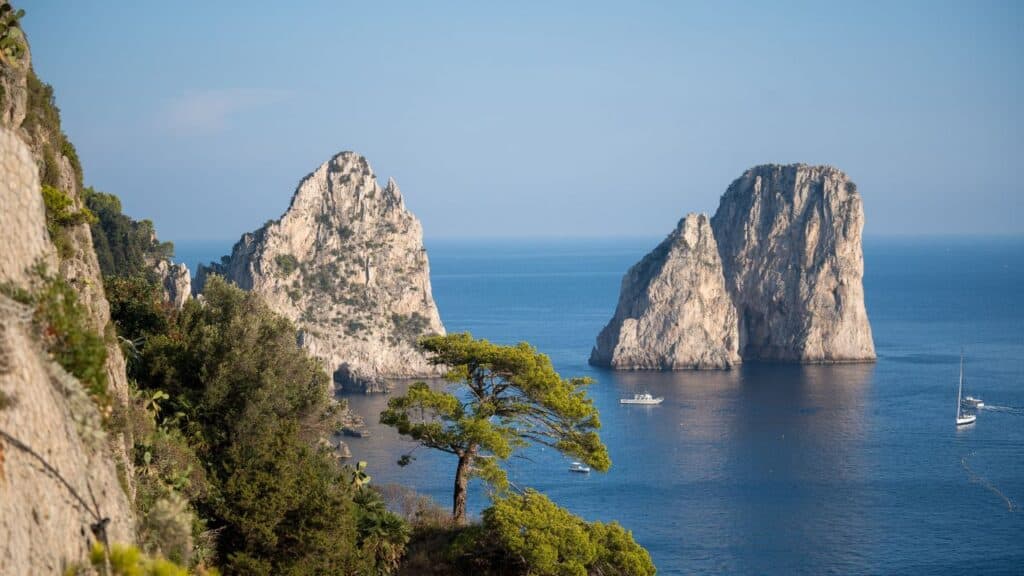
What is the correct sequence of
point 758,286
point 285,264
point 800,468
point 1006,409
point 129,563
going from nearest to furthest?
1. point 129,563
2. point 800,468
3. point 1006,409
4. point 285,264
5. point 758,286

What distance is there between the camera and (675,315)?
114875mm

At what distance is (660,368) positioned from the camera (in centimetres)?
11281

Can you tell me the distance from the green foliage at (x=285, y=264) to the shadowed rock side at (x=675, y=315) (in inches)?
1266

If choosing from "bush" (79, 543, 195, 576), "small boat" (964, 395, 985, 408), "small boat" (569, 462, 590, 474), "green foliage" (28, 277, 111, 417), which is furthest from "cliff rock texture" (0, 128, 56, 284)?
"small boat" (964, 395, 985, 408)

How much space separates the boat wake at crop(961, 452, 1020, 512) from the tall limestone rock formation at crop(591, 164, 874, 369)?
46.2 metres

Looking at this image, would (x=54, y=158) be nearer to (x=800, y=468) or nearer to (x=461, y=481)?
(x=461, y=481)

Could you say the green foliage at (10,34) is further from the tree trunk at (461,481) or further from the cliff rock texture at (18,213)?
the tree trunk at (461,481)

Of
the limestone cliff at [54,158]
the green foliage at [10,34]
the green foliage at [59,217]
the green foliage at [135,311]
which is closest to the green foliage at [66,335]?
the limestone cliff at [54,158]

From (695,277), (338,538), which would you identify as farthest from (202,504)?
(695,277)

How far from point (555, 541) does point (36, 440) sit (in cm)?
1377

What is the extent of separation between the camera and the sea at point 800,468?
2036 inches

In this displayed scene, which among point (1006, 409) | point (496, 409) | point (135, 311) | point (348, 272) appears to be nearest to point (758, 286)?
point (1006, 409)

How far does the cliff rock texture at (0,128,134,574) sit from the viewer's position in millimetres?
10820

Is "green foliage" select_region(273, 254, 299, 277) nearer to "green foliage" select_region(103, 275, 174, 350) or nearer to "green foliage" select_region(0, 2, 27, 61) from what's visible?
"green foliage" select_region(103, 275, 174, 350)
